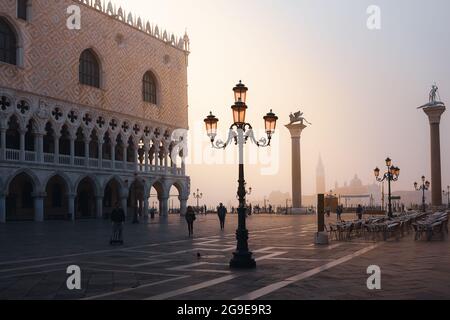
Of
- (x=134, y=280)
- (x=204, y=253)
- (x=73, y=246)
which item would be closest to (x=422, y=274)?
(x=134, y=280)

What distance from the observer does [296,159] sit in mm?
47031

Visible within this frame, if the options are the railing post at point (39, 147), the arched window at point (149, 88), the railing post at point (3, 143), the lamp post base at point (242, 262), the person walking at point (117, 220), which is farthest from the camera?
the arched window at point (149, 88)

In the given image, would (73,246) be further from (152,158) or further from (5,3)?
(152,158)

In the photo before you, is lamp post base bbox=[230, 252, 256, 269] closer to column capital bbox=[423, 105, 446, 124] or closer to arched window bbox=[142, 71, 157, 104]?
column capital bbox=[423, 105, 446, 124]

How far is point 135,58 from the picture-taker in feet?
144

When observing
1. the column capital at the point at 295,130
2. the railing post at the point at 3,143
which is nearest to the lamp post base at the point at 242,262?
the railing post at the point at 3,143

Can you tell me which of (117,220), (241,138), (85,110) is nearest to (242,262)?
(241,138)

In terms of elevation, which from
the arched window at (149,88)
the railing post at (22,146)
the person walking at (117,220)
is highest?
the arched window at (149,88)

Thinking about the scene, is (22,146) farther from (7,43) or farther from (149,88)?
(149,88)

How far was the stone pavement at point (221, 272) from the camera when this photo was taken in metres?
7.48

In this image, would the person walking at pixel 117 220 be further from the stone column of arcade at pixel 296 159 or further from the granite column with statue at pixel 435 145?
the stone column of arcade at pixel 296 159

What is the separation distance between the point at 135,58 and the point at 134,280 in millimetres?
36974

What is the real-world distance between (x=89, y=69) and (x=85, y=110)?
11.2 ft

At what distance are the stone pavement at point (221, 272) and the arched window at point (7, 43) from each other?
20060 mm
